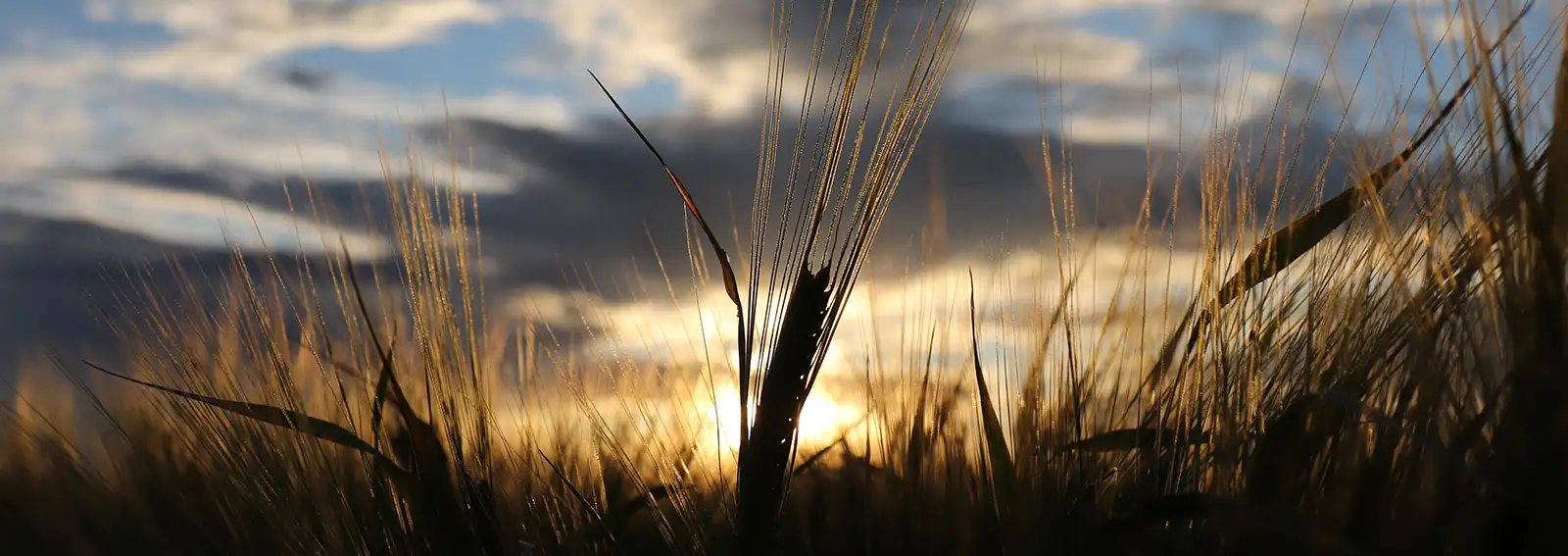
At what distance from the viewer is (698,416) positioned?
1.58 metres

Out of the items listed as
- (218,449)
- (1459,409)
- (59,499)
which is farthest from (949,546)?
(59,499)

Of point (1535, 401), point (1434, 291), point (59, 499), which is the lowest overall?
point (59, 499)

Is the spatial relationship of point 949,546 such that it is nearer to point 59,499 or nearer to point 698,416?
point 698,416

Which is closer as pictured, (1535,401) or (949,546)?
(1535,401)

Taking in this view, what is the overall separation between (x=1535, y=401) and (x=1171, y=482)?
0.33m

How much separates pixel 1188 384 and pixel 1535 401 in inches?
13.1

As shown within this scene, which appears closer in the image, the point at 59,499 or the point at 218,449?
the point at 218,449

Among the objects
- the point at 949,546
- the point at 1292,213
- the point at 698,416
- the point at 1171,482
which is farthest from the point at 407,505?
the point at 1292,213

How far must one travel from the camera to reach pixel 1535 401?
726 millimetres

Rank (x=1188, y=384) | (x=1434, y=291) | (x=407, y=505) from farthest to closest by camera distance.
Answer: (x=407, y=505), (x=1188, y=384), (x=1434, y=291)

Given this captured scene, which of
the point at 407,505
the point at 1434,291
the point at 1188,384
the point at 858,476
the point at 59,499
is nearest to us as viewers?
the point at 1434,291

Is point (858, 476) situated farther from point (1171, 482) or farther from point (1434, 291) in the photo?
point (1434, 291)

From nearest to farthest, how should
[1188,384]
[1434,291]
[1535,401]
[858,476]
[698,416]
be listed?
[1535,401] → [1434,291] → [1188,384] → [698,416] → [858,476]

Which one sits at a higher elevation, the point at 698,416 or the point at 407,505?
the point at 698,416
